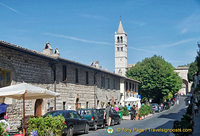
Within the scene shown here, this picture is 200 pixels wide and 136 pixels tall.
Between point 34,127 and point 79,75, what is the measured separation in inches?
615

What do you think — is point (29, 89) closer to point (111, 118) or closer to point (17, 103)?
point (17, 103)

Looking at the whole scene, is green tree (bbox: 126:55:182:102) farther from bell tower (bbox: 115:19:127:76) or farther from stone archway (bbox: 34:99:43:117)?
stone archway (bbox: 34:99:43:117)

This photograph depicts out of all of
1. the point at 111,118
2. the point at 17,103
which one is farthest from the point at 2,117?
the point at 111,118

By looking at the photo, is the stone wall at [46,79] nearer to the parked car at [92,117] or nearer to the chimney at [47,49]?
the chimney at [47,49]

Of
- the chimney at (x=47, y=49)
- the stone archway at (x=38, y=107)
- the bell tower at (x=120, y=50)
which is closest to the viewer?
the stone archway at (x=38, y=107)

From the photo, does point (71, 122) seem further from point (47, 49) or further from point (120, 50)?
point (120, 50)

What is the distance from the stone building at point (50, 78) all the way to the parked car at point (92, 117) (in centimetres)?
323

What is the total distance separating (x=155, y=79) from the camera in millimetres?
52344

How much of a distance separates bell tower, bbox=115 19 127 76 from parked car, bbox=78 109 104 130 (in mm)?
72679

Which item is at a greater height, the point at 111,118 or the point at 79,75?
the point at 79,75

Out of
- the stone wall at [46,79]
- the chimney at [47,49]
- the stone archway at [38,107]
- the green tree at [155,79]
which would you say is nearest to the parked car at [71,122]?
the stone wall at [46,79]

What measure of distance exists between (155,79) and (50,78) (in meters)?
34.5

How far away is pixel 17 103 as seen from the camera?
16.9 meters

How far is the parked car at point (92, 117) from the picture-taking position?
17.8 meters
